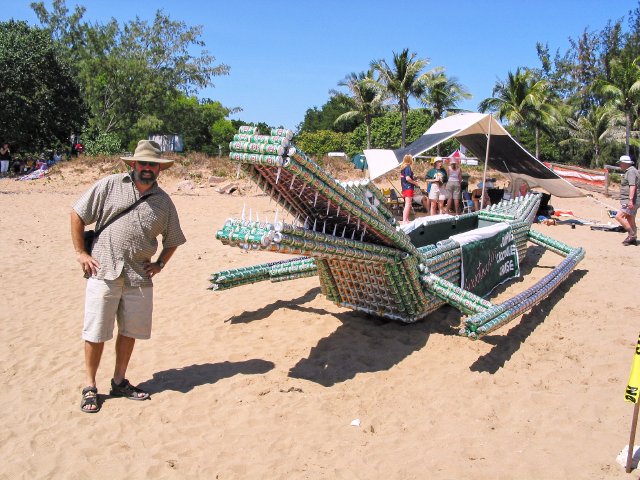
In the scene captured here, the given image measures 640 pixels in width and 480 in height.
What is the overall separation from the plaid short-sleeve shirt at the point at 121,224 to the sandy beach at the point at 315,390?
39.3 inches

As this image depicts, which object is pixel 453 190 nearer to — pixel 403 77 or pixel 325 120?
pixel 403 77

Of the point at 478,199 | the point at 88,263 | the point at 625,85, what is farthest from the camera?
the point at 625,85

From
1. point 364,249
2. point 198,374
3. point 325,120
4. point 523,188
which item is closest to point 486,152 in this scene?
point 523,188

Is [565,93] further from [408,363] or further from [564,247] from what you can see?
[408,363]

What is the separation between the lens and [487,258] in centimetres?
616

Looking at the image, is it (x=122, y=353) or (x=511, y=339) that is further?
(x=511, y=339)

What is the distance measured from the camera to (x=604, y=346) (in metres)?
4.89

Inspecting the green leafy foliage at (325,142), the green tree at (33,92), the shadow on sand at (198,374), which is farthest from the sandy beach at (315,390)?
the green leafy foliage at (325,142)

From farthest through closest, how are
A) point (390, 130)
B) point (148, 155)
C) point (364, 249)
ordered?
point (390, 130), point (364, 249), point (148, 155)

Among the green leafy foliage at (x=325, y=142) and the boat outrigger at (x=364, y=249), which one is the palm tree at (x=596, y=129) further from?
the boat outrigger at (x=364, y=249)

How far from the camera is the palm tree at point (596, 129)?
116 ft

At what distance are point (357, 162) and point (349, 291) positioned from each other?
1555 centimetres

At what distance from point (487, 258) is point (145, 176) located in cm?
399

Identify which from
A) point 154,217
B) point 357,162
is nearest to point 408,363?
point 154,217
